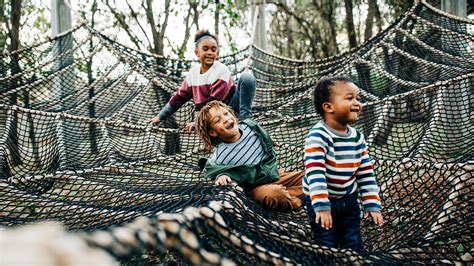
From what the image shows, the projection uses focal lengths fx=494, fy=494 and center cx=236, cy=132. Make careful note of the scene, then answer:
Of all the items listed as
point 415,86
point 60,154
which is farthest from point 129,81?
point 415,86

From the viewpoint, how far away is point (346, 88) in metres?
1.10

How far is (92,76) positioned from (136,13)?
106 inches

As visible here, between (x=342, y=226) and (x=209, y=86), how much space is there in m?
1.13

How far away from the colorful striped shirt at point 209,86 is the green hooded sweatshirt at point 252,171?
0.58 metres

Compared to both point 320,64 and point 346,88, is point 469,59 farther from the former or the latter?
point 346,88

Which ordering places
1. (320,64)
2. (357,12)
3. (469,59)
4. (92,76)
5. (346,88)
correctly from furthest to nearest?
1. (357,12)
2. (320,64)
3. (92,76)
4. (469,59)
5. (346,88)

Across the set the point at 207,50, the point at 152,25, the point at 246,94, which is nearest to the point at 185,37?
the point at 152,25

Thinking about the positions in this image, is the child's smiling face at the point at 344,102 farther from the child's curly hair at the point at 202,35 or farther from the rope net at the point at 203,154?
the child's curly hair at the point at 202,35

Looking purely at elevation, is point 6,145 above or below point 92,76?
below

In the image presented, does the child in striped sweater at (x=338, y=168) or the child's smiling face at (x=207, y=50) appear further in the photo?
the child's smiling face at (x=207, y=50)

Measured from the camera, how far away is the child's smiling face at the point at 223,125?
1462mm

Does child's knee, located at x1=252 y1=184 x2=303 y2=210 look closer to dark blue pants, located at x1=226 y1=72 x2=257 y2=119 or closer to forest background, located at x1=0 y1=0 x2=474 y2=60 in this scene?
dark blue pants, located at x1=226 y1=72 x2=257 y2=119

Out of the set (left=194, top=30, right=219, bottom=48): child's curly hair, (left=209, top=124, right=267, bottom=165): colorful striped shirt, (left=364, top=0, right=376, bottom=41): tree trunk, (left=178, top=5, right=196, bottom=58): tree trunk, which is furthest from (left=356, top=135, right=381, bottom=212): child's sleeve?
(left=364, top=0, right=376, bottom=41): tree trunk

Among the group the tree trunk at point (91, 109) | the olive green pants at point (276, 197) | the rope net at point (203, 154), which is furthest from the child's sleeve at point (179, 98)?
the olive green pants at point (276, 197)
